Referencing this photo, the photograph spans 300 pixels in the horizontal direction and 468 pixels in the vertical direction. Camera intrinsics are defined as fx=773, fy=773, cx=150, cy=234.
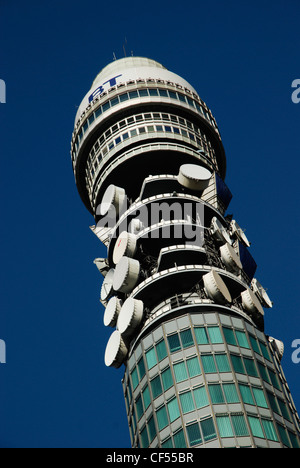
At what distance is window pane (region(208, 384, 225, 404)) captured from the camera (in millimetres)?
68312

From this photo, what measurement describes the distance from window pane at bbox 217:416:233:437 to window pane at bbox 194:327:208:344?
9311mm

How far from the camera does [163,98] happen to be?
10238cm

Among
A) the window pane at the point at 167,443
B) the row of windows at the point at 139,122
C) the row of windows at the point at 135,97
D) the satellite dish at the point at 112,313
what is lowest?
the window pane at the point at 167,443

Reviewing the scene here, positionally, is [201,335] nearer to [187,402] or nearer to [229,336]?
[229,336]

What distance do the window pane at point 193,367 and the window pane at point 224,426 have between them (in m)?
5.90

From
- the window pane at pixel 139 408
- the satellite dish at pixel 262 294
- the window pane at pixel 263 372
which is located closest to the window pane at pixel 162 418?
the window pane at pixel 139 408

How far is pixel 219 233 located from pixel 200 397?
24.5m

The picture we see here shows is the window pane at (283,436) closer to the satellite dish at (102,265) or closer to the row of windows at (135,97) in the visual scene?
Answer: the satellite dish at (102,265)

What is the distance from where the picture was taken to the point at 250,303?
3189 inches

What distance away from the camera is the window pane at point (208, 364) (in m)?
71.4

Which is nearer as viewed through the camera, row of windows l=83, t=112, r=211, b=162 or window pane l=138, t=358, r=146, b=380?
window pane l=138, t=358, r=146, b=380

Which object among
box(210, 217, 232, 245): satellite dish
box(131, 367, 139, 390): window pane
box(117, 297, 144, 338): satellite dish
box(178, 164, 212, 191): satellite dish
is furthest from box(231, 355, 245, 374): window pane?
box(178, 164, 212, 191): satellite dish

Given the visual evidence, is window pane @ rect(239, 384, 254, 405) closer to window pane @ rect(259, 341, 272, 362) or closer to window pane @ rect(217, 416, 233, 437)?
window pane @ rect(217, 416, 233, 437)

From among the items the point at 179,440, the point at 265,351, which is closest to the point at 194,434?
the point at 179,440
